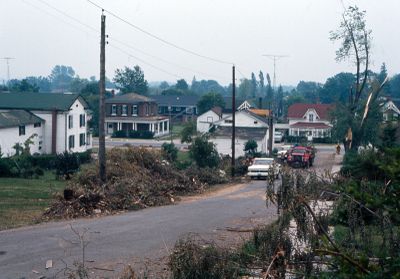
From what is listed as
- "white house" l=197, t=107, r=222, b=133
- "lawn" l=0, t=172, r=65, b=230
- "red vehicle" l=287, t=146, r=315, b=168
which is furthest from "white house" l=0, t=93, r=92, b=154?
"white house" l=197, t=107, r=222, b=133

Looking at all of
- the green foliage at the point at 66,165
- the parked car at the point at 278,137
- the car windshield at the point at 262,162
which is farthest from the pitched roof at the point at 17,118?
the parked car at the point at 278,137

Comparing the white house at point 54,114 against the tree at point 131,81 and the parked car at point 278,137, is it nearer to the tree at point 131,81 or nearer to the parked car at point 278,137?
the parked car at point 278,137

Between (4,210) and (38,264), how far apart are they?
7906 mm

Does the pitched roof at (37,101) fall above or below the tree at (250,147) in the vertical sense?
above

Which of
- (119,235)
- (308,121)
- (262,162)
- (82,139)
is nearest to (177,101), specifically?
(308,121)

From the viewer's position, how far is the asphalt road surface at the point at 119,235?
46.0ft

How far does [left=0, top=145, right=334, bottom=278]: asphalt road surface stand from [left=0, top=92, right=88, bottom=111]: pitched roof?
99.2ft

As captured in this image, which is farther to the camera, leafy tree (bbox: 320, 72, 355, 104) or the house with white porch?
leafy tree (bbox: 320, 72, 355, 104)

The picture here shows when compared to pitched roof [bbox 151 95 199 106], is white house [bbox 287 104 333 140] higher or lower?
lower

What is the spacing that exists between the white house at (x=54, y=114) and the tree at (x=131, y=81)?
232ft

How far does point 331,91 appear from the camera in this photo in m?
127

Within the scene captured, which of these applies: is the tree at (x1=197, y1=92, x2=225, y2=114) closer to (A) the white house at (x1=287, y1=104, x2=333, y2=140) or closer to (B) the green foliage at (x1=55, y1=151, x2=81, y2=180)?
(A) the white house at (x1=287, y1=104, x2=333, y2=140)

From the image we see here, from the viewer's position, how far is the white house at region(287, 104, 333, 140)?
274 feet

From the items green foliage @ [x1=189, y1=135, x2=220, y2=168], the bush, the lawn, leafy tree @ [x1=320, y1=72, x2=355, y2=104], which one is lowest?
the lawn
